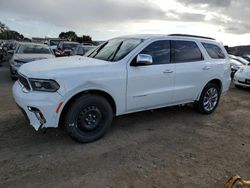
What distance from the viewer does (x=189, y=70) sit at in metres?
4.83

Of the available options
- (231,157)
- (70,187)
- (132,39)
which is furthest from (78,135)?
(231,157)

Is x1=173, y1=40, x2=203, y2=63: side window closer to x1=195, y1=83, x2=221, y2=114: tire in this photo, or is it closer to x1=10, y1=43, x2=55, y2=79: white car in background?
x1=195, y1=83, x2=221, y2=114: tire

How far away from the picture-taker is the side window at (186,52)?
4.70m

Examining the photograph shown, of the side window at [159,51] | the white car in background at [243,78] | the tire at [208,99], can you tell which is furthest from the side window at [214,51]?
the white car in background at [243,78]

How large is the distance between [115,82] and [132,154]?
3.97ft

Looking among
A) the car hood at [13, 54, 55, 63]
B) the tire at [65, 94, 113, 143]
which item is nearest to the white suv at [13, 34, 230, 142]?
the tire at [65, 94, 113, 143]

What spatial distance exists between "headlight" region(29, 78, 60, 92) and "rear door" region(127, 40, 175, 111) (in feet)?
4.17

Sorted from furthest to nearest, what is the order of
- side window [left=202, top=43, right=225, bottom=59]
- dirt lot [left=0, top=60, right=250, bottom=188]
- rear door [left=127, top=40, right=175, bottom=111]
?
side window [left=202, top=43, right=225, bottom=59] < rear door [left=127, top=40, right=175, bottom=111] < dirt lot [left=0, top=60, right=250, bottom=188]

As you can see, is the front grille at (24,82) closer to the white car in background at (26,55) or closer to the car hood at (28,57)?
the white car in background at (26,55)

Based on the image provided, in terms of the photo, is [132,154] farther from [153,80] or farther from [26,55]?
[26,55]

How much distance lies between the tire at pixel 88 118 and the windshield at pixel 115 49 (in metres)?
0.88

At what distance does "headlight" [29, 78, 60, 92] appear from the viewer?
10.7ft

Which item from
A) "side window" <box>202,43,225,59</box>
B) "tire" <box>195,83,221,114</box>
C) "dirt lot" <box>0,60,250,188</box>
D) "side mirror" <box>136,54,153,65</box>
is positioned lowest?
"dirt lot" <box>0,60,250,188</box>

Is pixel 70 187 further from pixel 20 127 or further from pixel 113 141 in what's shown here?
pixel 20 127
